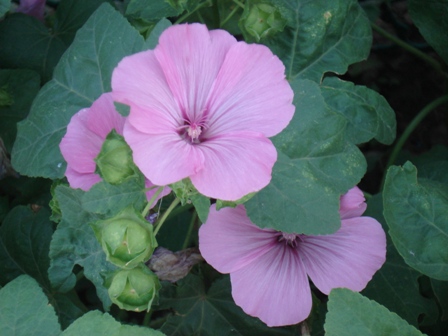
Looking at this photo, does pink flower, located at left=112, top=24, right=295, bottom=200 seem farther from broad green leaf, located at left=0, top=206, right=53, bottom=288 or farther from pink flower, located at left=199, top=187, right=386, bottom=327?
broad green leaf, located at left=0, top=206, right=53, bottom=288

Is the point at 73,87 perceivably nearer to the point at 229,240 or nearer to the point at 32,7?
the point at 229,240

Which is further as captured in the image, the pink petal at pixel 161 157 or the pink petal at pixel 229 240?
the pink petal at pixel 229 240

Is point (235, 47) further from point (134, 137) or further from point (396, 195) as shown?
point (396, 195)

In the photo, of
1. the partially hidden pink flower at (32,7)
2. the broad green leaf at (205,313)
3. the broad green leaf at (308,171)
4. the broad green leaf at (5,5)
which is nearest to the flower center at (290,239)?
the broad green leaf at (308,171)

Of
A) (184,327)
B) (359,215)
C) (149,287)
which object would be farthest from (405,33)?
(149,287)

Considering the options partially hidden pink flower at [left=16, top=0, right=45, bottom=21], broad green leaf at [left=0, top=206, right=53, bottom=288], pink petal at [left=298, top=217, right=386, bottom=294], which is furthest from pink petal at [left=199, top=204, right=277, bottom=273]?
partially hidden pink flower at [left=16, top=0, right=45, bottom=21]

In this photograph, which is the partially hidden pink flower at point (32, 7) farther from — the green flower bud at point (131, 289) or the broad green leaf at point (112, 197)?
the green flower bud at point (131, 289)
